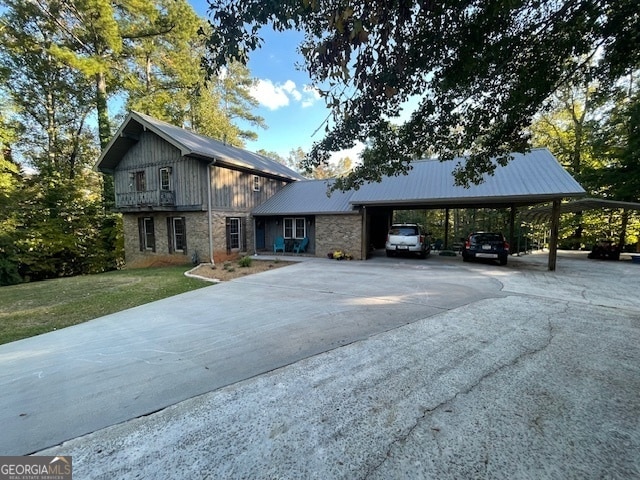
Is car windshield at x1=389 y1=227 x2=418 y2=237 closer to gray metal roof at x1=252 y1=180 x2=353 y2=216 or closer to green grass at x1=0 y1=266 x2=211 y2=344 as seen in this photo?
gray metal roof at x1=252 y1=180 x2=353 y2=216

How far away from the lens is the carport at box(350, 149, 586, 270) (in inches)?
404

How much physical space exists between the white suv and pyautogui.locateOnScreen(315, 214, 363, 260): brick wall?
1708mm

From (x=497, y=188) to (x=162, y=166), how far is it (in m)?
16.1

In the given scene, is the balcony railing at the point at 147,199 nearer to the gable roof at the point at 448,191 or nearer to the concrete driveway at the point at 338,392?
the gable roof at the point at 448,191

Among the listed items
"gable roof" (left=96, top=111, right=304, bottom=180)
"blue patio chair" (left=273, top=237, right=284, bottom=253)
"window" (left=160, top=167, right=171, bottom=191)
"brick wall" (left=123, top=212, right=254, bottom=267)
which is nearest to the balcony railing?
"window" (left=160, top=167, right=171, bottom=191)

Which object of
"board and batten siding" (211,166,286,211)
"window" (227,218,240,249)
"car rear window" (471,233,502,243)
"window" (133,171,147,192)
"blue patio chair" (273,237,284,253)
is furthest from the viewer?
"blue patio chair" (273,237,284,253)

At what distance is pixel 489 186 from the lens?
1160 cm

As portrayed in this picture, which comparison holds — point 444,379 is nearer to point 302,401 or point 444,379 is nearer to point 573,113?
point 302,401

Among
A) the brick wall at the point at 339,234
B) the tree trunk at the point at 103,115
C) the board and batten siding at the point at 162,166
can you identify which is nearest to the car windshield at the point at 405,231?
the brick wall at the point at 339,234

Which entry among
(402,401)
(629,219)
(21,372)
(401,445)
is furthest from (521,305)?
(629,219)

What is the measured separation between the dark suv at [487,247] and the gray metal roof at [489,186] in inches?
61.7

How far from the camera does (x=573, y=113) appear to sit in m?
20.4

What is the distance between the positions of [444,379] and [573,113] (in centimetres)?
2684

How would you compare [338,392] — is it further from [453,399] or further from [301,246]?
[301,246]
